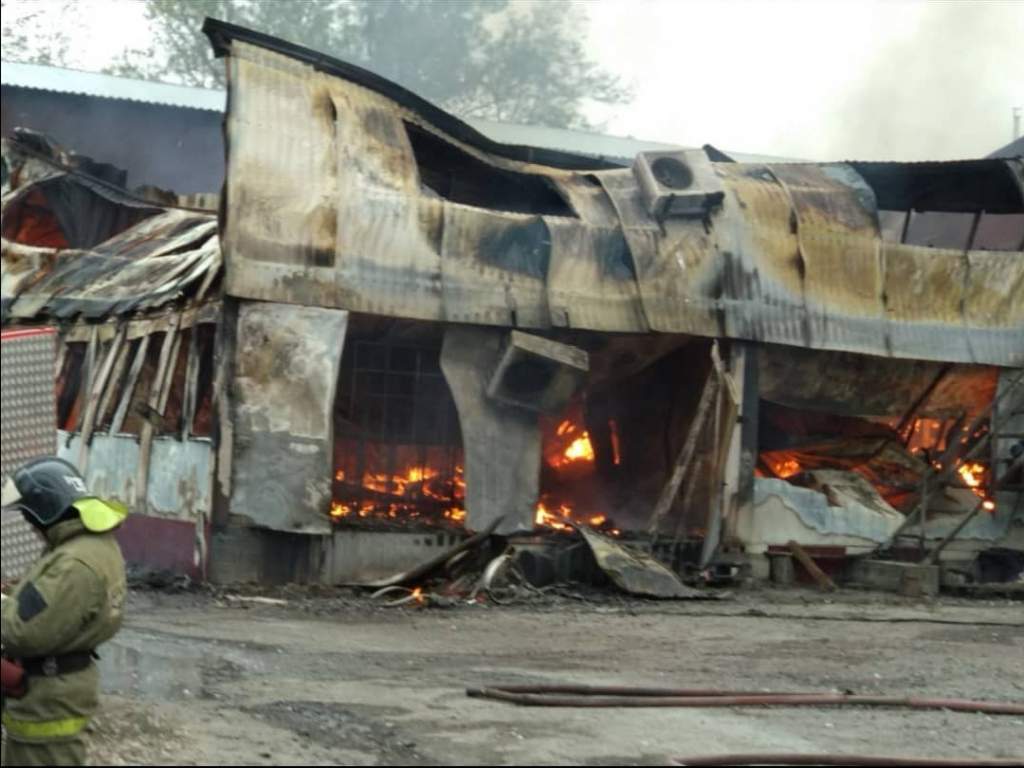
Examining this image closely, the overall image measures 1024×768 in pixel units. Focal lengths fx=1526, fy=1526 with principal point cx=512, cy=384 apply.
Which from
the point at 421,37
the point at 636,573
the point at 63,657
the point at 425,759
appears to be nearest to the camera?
the point at 63,657

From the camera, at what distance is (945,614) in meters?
15.5

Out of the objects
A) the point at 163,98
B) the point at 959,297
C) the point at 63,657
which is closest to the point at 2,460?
the point at 63,657

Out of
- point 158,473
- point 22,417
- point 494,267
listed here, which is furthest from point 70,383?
point 22,417

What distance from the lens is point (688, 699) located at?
9188mm

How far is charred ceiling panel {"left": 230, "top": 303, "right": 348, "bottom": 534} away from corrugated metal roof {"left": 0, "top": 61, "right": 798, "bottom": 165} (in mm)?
7661

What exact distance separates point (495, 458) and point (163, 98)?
12.8 m

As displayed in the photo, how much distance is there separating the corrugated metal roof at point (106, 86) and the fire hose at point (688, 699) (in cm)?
1725

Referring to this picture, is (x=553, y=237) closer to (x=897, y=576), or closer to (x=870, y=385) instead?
(x=870, y=385)

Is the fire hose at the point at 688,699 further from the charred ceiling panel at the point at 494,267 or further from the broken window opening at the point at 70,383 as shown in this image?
the broken window opening at the point at 70,383

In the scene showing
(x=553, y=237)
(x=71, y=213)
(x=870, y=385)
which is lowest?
(x=870, y=385)

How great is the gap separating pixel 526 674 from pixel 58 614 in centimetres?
546

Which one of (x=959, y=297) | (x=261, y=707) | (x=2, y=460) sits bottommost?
(x=261, y=707)

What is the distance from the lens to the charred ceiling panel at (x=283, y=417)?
14.9 meters

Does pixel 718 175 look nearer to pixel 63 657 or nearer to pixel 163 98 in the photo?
pixel 163 98
